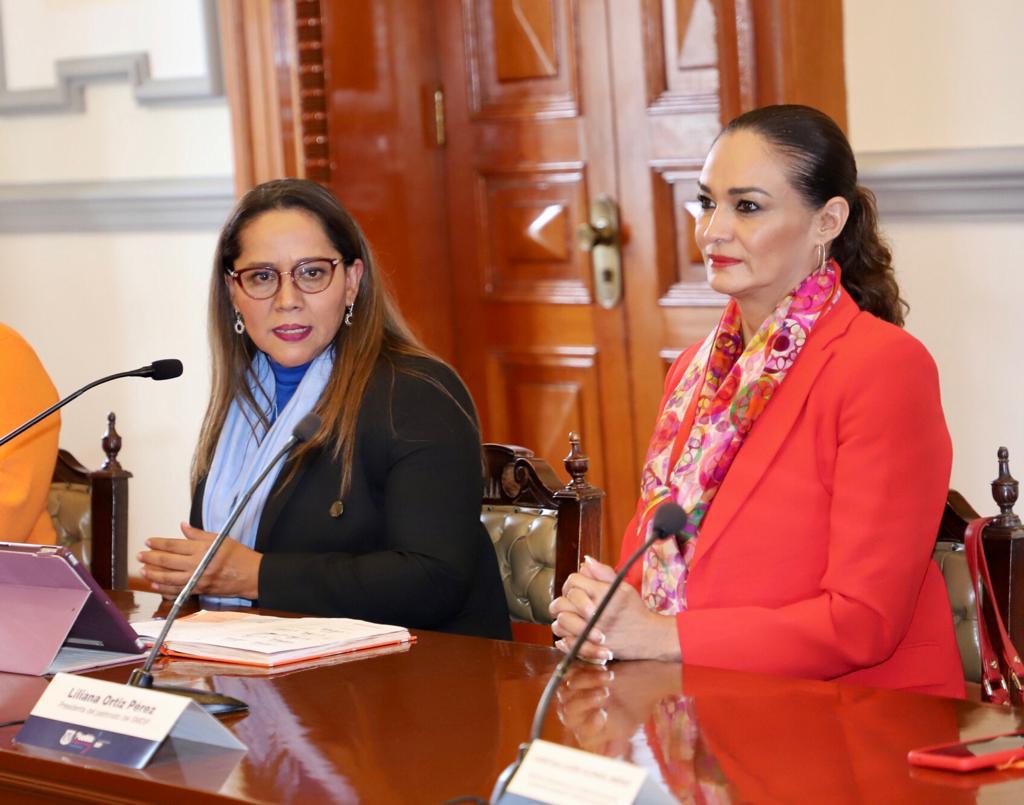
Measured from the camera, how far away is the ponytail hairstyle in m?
2.27

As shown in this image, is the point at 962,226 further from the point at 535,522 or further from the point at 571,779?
the point at 571,779

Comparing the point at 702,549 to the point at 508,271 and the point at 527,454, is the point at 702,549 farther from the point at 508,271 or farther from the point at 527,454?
the point at 508,271

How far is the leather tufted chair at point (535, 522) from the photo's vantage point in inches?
95.0

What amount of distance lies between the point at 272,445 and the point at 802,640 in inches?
40.7

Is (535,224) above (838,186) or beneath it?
beneath

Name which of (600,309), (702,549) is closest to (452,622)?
(702,549)

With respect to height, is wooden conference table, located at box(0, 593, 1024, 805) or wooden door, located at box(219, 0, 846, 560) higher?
wooden door, located at box(219, 0, 846, 560)

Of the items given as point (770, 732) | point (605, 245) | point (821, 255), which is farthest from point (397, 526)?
point (605, 245)

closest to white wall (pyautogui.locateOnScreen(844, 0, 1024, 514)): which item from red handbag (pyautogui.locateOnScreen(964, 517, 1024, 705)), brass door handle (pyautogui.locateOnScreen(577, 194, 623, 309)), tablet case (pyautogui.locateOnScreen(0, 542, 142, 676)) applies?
brass door handle (pyautogui.locateOnScreen(577, 194, 623, 309))

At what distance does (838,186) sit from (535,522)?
2.30 ft

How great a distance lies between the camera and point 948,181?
3.35 m

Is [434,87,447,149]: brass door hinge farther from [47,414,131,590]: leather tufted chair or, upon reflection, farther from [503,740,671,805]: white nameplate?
[503,740,671,805]: white nameplate

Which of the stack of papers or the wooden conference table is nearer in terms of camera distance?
the wooden conference table

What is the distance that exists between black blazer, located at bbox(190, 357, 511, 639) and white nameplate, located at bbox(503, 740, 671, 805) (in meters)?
1.09
